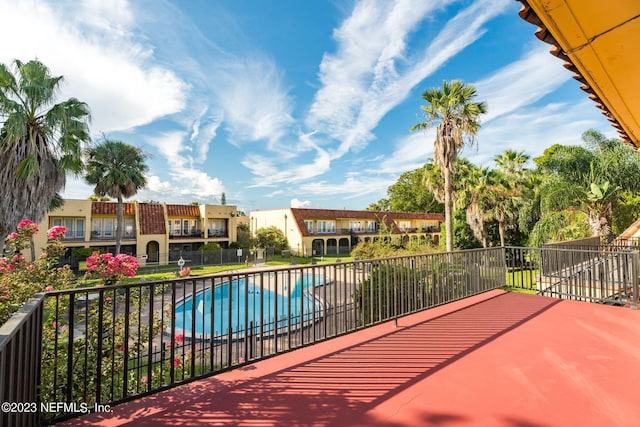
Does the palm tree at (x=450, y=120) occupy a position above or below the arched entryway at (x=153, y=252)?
above

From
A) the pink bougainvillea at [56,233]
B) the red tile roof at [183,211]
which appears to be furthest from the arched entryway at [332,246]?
the pink bougainvillea at [56,233]

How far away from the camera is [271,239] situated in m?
32.3

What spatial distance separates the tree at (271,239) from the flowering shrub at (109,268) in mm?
28719

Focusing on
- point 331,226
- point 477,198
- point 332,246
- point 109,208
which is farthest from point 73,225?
point 477,198

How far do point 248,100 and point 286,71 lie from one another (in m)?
3.93

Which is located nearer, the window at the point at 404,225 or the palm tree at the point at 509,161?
the palm tree at the point at 509,161

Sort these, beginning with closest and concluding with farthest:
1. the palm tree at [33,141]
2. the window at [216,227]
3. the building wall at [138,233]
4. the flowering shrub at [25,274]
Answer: the flowering shrub at [25,274] < the palm tree at [33,141] < the building wall at [138,233] < the window at [216,227]

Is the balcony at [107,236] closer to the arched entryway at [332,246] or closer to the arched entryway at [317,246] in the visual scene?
the arched entryway at [317,246]

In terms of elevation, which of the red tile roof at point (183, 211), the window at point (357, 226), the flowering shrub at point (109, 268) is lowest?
the flowering shrub at point (109, 268)

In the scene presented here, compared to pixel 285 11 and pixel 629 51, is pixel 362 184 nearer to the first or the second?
pixel 285 11

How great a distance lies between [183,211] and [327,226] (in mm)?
15591

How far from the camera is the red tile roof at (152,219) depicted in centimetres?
2676

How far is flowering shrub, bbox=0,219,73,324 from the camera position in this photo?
107 inches

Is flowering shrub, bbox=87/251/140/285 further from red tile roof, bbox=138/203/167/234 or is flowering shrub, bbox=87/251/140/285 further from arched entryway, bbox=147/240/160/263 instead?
red tile roof, bbox=138/203/167/234
